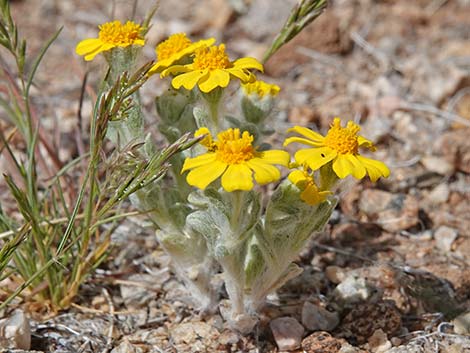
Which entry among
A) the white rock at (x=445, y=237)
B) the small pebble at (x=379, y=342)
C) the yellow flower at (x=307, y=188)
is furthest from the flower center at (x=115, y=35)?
the white rock at (x=445, y=237)

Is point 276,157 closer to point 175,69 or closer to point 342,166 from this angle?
point 342,166

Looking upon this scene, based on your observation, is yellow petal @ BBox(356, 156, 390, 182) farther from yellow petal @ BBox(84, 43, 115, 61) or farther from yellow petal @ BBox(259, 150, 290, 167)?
yellow petal @ BBox(84, 43, 115, 61)

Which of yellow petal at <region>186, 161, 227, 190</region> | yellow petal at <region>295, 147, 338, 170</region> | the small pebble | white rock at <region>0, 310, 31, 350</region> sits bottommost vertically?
the small pebble

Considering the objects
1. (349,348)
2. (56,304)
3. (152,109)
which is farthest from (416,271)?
(152,109)

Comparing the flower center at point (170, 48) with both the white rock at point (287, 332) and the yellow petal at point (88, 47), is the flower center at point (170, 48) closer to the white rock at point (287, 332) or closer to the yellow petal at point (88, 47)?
the yellow petal at point (88, 47)

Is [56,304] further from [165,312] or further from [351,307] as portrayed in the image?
[351,307]

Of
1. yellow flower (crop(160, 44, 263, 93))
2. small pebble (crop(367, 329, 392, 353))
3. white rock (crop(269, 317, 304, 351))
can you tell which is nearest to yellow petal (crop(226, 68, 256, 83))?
yellow flower (crop(160, 44, 263, 93))
